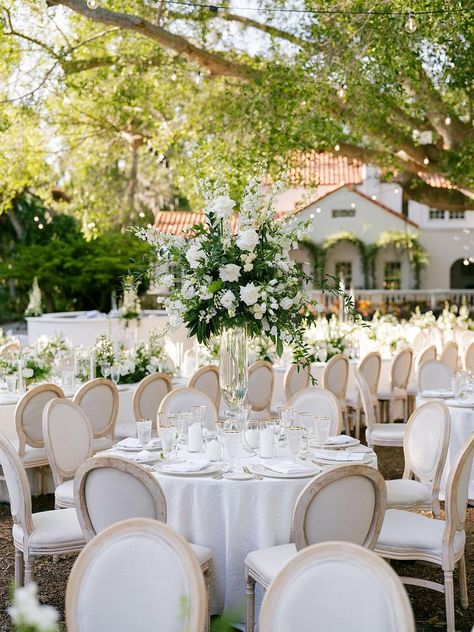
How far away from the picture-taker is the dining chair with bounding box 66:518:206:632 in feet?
9.04

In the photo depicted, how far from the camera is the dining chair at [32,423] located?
6.59 metres

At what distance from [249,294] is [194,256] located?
0.39 metres

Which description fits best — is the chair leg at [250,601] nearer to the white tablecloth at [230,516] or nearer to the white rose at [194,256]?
the white tablecloth at [230,516]

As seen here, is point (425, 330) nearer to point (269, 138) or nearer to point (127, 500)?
point (269, 138)

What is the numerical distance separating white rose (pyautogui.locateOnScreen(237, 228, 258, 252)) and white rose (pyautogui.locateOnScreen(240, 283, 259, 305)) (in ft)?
0.70

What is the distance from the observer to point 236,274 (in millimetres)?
4895

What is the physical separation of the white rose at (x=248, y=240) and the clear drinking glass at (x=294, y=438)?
1.04 m

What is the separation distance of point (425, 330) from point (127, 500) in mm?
9262

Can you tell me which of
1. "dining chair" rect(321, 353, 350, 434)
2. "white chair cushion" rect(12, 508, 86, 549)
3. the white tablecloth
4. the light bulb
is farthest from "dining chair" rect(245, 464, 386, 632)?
the light bulb

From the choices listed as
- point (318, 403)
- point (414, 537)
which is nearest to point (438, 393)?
point (318, 403)

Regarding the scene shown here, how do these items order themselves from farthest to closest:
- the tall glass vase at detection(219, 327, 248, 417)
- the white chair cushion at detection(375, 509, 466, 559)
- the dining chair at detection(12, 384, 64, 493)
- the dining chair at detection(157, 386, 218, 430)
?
the dining chair at detection(12, 384, 64, 493)
the dining chair at detection(157, 386, 218, 430)
the tall glass vase at detection(219, 327, 248, 417)
the white chair cushion at detection(375, 509, 466, 559)

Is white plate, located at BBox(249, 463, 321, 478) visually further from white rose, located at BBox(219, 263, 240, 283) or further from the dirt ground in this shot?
white rose, located at BBox(219, 263, 240, 283)

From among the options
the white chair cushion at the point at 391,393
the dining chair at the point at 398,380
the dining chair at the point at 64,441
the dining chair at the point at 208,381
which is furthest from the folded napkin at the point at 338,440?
the white chair cushion at the point at 391,393

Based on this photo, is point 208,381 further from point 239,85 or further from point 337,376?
point 239,85
